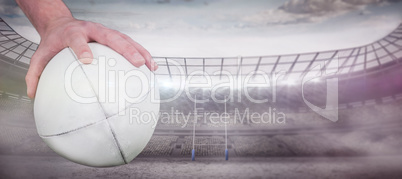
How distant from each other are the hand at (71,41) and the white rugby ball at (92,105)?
7 cm

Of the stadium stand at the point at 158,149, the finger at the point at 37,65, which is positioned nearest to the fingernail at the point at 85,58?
the finger at the point at 37,65

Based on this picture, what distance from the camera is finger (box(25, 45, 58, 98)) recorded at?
1691 mm

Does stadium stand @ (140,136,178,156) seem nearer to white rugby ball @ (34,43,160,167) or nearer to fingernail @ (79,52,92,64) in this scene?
white rugby ball @ (34,43,160,167)

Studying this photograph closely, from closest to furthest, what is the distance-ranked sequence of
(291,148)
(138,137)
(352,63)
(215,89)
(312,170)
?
(138,137) < (312,170) < (291,148) < (352,63) < (215,89)

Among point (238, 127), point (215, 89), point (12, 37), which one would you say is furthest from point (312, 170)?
point (12, 37)

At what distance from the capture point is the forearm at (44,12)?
1803mm

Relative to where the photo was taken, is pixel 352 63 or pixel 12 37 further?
pixel 352 63

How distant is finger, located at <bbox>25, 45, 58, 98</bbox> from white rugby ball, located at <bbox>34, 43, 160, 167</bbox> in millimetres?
82

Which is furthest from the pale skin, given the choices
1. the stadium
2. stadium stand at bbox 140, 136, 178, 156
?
stadium stand at bbox 140, 136, 178, 156

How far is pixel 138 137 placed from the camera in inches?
71.9

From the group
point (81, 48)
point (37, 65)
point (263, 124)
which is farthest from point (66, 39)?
point (263, 124)

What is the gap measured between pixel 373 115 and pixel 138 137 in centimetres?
1785

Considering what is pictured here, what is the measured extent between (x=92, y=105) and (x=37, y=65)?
584 millimetres

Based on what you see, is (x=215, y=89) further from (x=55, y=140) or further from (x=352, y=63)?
(x=55, y=140)
